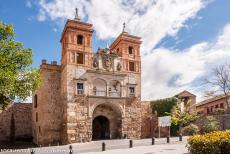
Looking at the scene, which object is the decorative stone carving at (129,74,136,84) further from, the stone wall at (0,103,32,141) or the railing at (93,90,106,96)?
the stone wall at (0,103,32,141)

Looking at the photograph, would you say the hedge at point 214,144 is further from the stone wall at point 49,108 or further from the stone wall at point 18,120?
the stone wall at point 18,120

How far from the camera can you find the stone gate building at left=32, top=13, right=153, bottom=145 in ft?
86.5

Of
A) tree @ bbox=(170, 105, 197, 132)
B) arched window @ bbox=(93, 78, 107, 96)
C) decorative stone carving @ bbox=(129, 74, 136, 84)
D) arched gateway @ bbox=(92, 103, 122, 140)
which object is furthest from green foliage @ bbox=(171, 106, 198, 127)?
arched window @ bbox=(93, 78, 107, 96)

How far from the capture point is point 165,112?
108ft

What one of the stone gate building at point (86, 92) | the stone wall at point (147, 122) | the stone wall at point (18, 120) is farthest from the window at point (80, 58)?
the stone wall at point (147, 122)

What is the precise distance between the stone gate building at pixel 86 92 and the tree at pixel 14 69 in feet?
24.8

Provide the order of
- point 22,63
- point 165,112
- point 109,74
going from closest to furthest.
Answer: point 22,63 < point 109,74 < point 165,112

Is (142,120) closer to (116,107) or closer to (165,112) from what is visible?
(165,112)

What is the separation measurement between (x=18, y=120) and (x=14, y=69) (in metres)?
16.1

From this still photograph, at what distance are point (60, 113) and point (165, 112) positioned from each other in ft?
44.6

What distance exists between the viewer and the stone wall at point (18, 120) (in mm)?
31062

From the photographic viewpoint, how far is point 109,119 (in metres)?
29.7

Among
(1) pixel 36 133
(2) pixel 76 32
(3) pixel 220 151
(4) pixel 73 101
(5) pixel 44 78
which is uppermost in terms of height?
(2) pixel 76 32

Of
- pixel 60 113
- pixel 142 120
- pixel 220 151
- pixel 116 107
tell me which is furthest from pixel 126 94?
pixel 220 151
